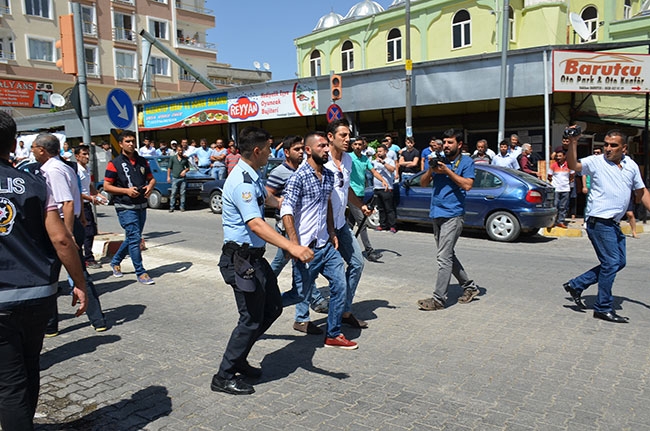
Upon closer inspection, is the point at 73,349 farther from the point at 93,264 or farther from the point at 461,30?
the point at 461,30

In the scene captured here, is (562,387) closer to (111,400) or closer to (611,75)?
(111,400)

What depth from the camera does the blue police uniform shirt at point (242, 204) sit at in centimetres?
355

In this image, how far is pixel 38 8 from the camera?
42.0m

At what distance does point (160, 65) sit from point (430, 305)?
4859cm

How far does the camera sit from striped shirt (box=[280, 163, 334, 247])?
430 centimetres

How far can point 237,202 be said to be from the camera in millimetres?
3584

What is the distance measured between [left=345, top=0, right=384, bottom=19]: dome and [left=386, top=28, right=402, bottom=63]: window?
4.92 meters

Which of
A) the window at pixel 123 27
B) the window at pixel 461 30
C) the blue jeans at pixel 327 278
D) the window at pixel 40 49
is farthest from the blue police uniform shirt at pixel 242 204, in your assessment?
the window at pixel 123 27

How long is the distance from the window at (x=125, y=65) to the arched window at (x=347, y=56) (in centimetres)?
2235

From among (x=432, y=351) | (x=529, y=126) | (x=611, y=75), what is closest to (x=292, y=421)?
(x=432, y=351)

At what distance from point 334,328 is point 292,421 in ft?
4.26

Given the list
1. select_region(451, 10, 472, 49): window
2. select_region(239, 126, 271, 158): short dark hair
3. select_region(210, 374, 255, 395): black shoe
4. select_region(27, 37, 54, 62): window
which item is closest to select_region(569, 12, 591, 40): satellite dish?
select_region(451, 10, 472, 49): window

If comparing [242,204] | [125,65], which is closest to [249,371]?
[242,204]

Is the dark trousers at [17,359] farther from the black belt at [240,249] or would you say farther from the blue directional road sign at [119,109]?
the blue directional road sign at [119,109]
